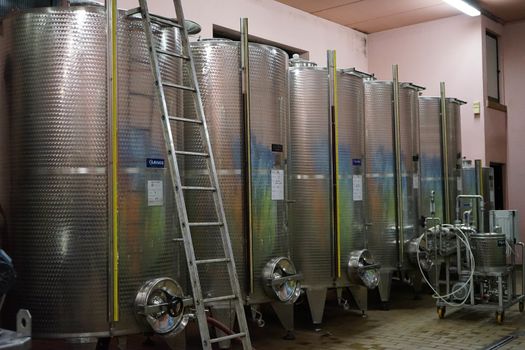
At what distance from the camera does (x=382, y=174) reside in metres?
7.21

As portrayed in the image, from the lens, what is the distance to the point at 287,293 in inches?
213

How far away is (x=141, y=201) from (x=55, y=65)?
3.71 feet

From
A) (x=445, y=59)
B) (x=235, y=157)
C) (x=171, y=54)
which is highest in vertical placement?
(x=445, y=59)

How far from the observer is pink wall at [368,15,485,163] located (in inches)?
408

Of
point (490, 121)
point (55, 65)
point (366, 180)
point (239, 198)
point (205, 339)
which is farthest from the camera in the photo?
point (490, 121)

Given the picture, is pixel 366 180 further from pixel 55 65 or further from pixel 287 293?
pixel 55 65

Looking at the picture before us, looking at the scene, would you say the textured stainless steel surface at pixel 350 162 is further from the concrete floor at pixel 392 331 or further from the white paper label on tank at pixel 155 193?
the white paper label on tank at pixel 155 193

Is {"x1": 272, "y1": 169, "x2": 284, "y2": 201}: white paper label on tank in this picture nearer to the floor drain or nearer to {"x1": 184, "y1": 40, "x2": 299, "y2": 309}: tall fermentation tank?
{"x1": 184, "y1": 40, "x2": 299, "y2": 309}: tall fermentation tank

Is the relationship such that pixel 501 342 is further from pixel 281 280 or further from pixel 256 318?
pixel 256 318

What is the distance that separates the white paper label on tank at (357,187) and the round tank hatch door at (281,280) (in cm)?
149

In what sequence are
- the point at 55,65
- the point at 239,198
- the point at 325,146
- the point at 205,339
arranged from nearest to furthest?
the point at 205,339, the point at 55,65, the point at 239,198, the point at 325,146

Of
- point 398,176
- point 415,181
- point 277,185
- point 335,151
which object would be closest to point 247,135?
point 277,185

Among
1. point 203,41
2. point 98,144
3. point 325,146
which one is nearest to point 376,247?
point 325,146

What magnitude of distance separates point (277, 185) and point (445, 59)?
254 inches
